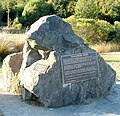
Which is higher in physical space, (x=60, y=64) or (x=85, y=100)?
(x=60, y=64)

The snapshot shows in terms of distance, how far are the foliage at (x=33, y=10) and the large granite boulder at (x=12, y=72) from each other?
884 inches

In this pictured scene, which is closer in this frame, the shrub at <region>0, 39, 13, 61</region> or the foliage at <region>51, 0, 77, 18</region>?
the shrub at <region>0, 39, 13, 61</region>

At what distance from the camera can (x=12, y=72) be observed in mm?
7352

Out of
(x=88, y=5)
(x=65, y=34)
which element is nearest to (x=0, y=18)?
(x=88, y=5)

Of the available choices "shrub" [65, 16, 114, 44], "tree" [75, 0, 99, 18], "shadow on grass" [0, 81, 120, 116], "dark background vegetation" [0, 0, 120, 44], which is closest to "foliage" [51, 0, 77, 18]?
"dark background vegetation" [0, 0, 120, 44]

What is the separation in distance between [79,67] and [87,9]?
2032 cm

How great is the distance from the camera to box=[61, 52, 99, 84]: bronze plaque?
670 cm

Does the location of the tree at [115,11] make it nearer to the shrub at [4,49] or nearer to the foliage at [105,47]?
the foliage at [105,47]

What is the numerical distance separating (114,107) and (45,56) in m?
1.62

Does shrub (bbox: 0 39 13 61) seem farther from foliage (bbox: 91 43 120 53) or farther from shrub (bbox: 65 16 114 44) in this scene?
shrub (bbox: 65 16 114 44)

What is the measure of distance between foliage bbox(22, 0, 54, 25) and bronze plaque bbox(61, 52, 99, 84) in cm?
2311

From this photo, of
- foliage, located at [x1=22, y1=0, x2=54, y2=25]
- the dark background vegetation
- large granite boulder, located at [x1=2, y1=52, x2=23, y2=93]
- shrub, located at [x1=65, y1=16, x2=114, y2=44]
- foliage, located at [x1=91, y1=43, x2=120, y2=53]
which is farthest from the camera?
foliage, located at [x1=22, y1=0, x2=54, y2=25]

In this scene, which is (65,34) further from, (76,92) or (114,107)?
(114,107)

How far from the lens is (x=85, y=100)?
22.8ft
